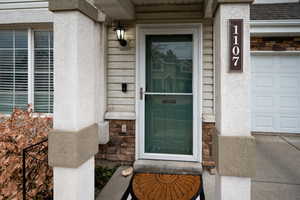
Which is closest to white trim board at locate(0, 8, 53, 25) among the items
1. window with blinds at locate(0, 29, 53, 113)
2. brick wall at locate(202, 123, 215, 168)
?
window with blinds at locate(0, 29, 53, 113)

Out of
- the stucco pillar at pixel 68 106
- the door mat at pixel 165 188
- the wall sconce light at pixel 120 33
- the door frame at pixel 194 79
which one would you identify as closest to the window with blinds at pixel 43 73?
the wall sconce light at pixel 120 33

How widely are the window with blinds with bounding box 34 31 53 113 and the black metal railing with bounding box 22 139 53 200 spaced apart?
5.18 ft

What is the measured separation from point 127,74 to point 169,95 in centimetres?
85

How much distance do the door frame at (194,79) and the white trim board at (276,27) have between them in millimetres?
2279

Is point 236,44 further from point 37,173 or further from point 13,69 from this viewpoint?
point 13,69

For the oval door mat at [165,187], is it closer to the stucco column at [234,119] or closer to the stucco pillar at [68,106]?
the stucco column at [234,119]

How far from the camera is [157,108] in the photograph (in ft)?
11.5

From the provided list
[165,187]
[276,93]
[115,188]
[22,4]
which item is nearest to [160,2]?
[22,4]

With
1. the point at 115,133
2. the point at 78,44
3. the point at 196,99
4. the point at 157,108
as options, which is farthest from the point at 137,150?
the point at 78,44

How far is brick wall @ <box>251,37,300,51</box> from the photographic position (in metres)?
4.86

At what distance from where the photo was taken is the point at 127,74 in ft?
11.5

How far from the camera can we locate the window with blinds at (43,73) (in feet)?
12.5

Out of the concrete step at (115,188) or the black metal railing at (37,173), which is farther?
the concrete step at (115,188)

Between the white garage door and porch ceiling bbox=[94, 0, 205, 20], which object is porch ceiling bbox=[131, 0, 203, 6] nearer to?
porch ceiling bbox=[94, 0, 205, 20]
